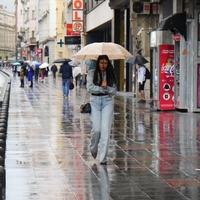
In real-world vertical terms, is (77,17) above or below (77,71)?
above

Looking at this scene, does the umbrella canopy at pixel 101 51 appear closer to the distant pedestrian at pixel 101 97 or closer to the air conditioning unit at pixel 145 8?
the distant pedestrian at pixel 101 97

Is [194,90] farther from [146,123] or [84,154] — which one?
[84,154]

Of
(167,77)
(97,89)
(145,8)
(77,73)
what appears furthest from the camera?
(77,73)

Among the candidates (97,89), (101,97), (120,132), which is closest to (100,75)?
(97,89)

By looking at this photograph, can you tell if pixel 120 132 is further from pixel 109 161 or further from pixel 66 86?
pixel 66 86

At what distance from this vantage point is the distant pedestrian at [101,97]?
445 inches

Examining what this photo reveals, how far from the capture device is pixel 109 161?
453 inches

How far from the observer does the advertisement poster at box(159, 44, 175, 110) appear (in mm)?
21609

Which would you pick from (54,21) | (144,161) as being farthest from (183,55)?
(54,21)

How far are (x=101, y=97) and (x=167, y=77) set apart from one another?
10.6 meters

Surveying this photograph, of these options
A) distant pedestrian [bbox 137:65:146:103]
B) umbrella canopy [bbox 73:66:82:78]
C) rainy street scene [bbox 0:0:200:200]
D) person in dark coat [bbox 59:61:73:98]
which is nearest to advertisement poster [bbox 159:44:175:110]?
rainy street scene [bbox 0:0:200:200]

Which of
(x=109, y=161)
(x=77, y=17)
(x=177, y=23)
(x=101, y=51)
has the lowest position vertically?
(x=109, y=161)

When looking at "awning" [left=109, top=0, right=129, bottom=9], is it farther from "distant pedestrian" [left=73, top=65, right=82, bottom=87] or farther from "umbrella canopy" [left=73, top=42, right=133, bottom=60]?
"umbrella canopy" [left=73, top=42, right=133, bottom=60]

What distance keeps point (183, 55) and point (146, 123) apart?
3764 mm
